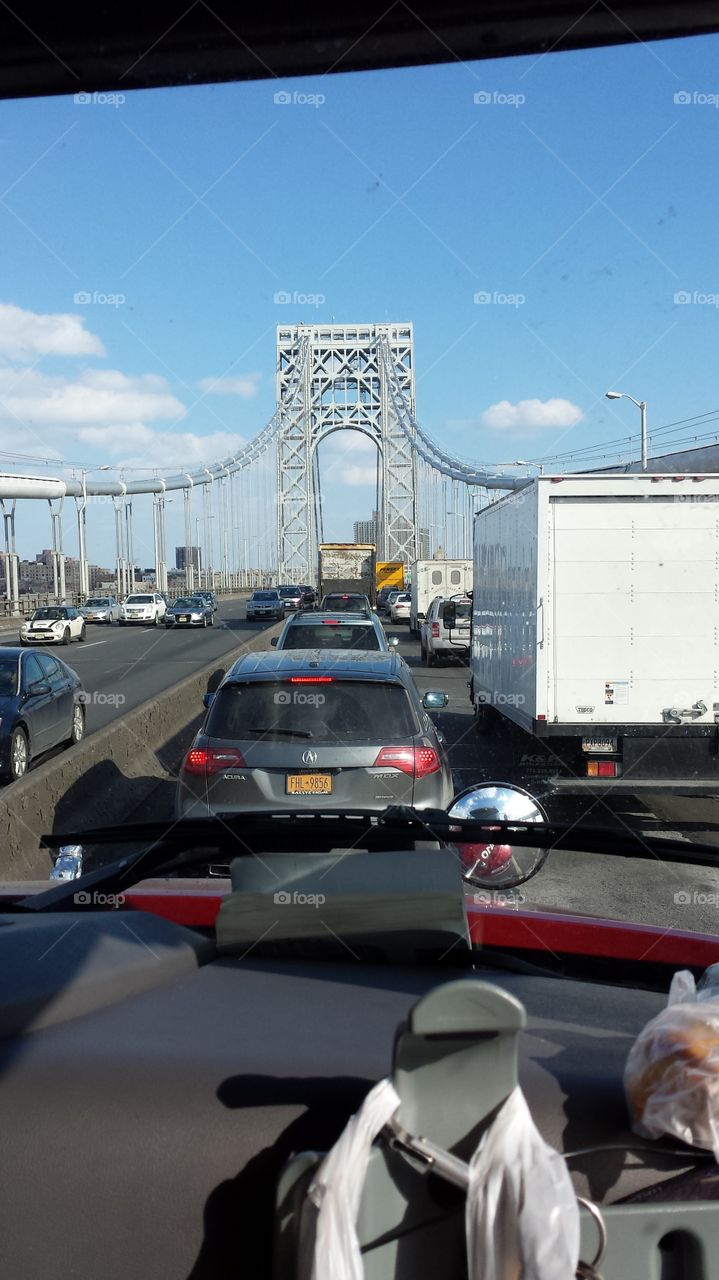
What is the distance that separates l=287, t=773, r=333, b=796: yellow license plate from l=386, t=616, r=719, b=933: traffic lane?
1245mm

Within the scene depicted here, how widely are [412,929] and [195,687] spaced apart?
14461 millimetres

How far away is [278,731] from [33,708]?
23.6ft

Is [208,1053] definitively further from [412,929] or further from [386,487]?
[386,487]

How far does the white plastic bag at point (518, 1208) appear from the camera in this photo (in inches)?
41.7

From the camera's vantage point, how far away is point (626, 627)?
365 inches

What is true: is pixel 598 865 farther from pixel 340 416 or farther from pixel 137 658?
pixel 340 416

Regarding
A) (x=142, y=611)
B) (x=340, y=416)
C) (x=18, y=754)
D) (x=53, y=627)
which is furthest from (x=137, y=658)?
(x=340, y=416)

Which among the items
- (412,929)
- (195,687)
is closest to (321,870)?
(412,929)

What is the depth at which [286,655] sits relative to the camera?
23.7ft

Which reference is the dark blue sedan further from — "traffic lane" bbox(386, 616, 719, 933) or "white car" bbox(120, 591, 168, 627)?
"white car" bbox(120, 591, 168, 627)

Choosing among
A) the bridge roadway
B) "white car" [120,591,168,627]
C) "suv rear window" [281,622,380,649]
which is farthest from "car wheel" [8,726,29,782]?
"white car" [120,591,168,627]

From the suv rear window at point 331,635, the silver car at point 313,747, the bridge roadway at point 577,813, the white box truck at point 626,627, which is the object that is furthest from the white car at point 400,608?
the silver car at point 313,747

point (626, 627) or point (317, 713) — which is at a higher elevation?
point (626, 627)

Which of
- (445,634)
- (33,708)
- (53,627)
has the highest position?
(33,708)
